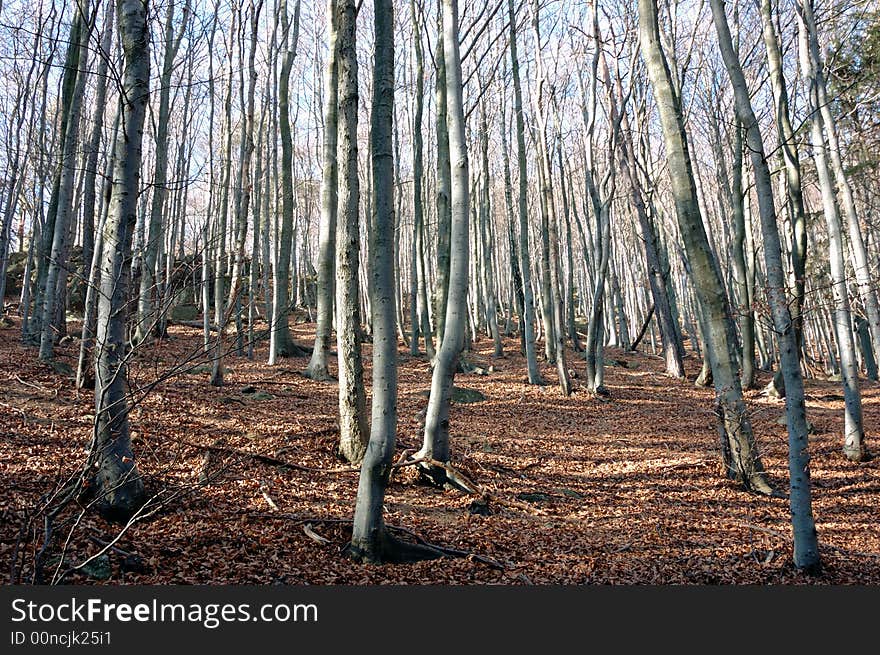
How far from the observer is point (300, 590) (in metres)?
3.54

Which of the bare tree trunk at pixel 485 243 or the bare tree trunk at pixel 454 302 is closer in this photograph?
the bare tree trunk at pixel 454 302

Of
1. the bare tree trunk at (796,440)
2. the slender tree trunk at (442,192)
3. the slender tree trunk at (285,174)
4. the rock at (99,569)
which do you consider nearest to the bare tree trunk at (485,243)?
the slender tree trunk at (285,174)

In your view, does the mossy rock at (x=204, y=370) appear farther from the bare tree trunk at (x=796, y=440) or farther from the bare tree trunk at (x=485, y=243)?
the bare tree trunk at (x=485, y=243)

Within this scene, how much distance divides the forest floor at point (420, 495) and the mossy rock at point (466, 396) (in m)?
0.39

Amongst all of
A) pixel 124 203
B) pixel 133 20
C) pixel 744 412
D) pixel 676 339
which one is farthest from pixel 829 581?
pixel 676 339

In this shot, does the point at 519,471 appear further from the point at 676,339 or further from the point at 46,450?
the point at 676,339

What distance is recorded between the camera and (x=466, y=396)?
12633 millimetres

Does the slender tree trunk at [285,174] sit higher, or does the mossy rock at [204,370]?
the slender tree trunk at [285,174]

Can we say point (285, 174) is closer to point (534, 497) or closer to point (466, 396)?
point (466, 396)

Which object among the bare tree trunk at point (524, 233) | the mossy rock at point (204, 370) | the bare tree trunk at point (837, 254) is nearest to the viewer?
the bare tree trunk at point (837, 254)

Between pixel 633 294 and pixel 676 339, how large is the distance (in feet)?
45.2

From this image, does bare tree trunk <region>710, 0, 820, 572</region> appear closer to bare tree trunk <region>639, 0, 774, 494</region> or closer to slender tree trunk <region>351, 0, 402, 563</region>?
bare tree trunk <region>639, 0, 774, 494</region>

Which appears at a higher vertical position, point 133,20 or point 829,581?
point 133,20

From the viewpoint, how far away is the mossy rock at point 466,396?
40.9ft
